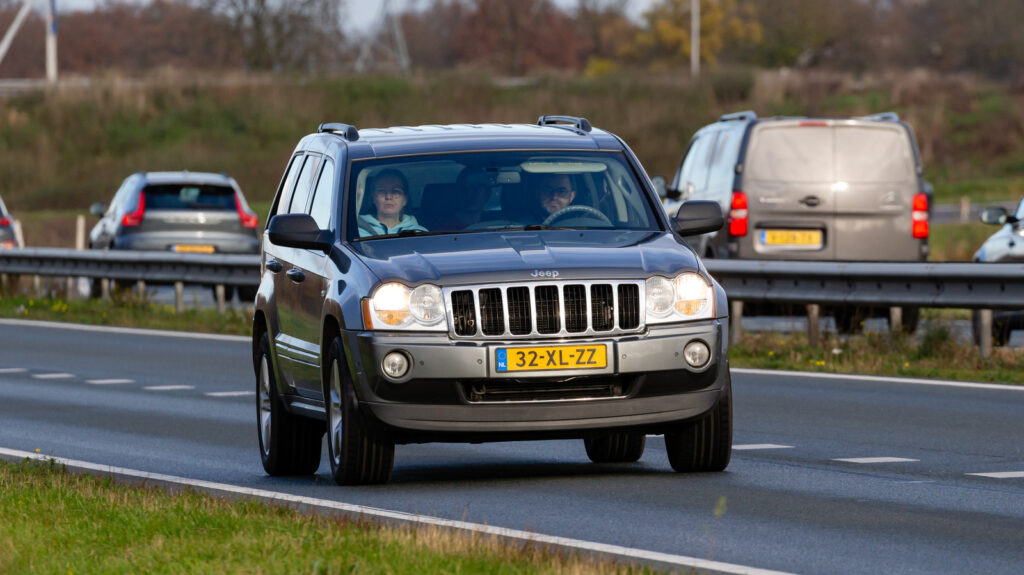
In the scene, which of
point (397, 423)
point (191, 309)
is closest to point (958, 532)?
point (397, 423)

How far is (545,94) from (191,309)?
48.1m

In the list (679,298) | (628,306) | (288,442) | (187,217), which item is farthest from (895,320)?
(187,217)

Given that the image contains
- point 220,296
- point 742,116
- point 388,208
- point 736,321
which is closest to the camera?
point 388,208

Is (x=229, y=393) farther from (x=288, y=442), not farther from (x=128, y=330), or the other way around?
(x=128, y=330)

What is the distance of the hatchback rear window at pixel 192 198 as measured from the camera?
92.8ft

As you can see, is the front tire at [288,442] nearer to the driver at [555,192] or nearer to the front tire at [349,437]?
the front tire at [349,437]

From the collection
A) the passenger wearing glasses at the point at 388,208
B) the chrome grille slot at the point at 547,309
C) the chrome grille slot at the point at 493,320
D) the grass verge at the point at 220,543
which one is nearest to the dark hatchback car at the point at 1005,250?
the passenger wearing glasses at the point at 388,208

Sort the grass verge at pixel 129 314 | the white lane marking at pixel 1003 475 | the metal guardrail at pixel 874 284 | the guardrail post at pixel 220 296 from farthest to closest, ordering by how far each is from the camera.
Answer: the guardrail post at pixel 220 296, the grass verge at pixel 129 314, the metal guardrail at pixel 874 284, the white lane marking at pixel 1003 475

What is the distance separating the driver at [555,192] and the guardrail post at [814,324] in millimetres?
8432

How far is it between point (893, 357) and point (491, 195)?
788 cm

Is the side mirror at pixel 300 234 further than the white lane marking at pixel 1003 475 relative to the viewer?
Yes

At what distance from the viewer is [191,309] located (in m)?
27.0

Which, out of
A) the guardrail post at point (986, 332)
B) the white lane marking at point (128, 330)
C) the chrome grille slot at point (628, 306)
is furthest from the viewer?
the white lane marking at point (128, 330)

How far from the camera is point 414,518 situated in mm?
9039
